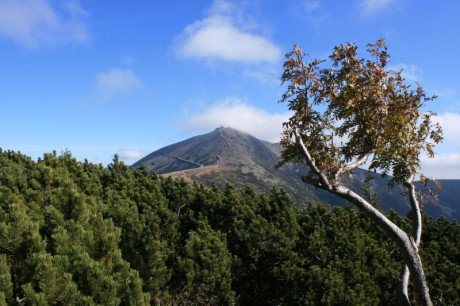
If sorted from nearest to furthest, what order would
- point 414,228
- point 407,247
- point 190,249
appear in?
1. point 407,247
2. point 414,228
3. point 190,249

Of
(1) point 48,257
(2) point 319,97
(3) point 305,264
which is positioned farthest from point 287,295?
(1) point 48,257

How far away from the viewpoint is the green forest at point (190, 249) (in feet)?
31.9

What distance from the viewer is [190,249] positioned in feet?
56.8

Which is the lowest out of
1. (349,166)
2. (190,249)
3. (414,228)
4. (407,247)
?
(190,249)

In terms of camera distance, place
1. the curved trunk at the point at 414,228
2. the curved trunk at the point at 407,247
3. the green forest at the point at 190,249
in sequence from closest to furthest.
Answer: the green forest at the point at 190,249, the curved trunk at the point at 407,247, the curved trunk at the point at 414,228

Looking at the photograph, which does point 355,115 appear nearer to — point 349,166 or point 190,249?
point 349,166

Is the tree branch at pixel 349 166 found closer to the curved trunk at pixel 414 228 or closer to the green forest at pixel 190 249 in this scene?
the curved trunk at pixel 414 228

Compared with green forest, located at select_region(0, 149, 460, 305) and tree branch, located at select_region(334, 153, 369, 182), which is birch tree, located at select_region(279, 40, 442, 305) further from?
green forest, located at select_region(0, 149, 460, 305)

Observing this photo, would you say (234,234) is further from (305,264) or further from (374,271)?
(374,271)

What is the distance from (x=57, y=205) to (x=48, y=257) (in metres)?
4.56

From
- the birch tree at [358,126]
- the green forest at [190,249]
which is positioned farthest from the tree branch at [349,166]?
the green forest at [190,249]

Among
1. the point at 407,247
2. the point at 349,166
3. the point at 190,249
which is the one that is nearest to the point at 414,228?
the point at 407,247

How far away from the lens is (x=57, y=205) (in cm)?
1288

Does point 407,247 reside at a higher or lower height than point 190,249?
higher
